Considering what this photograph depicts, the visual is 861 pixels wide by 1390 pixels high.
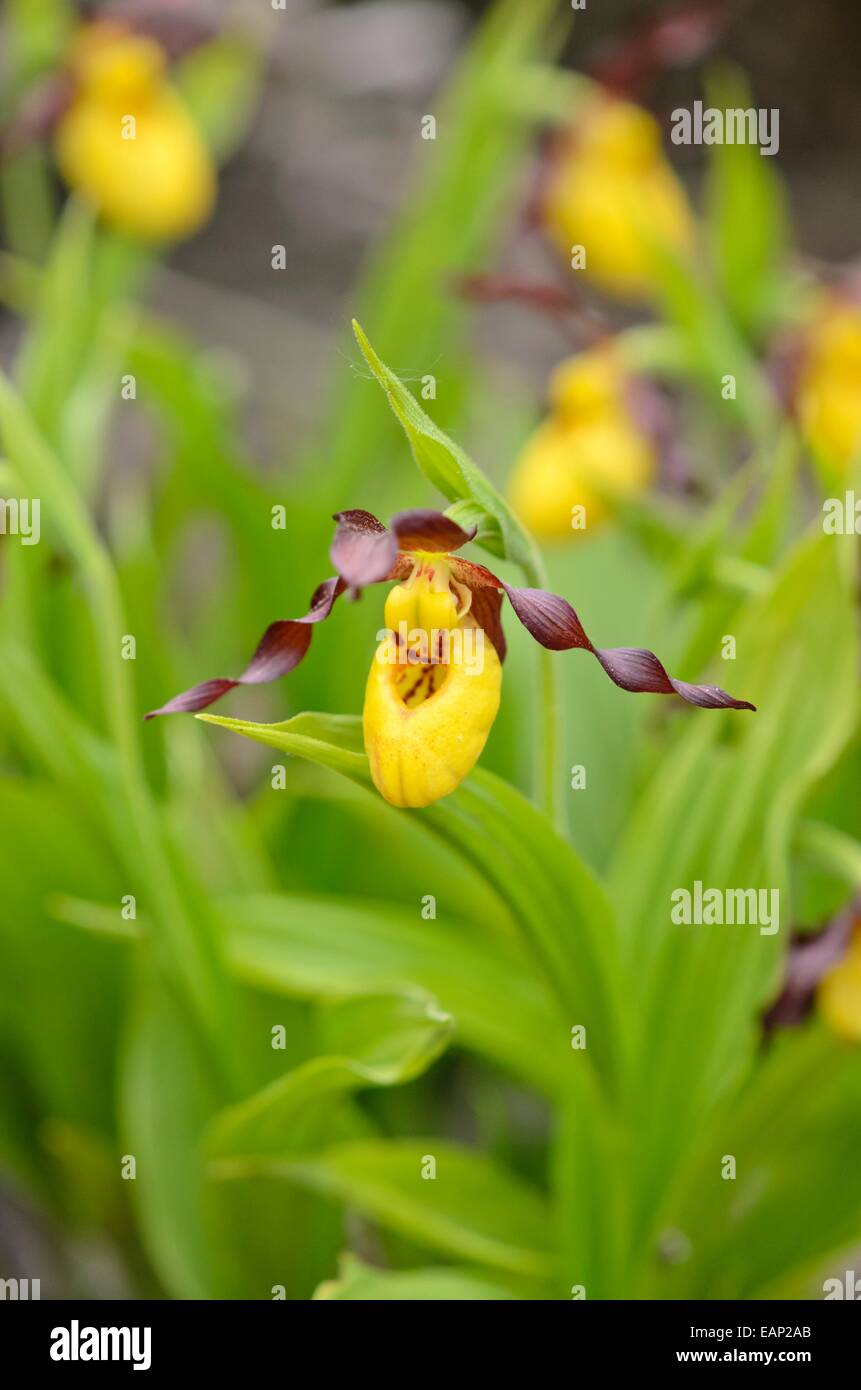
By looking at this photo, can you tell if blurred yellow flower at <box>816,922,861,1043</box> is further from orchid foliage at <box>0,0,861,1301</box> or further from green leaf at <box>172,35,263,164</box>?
green leaf at <box>172,35,263,164</box>

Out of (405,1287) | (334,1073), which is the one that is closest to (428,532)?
(334,1073)

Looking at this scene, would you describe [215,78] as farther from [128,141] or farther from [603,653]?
[603,653]

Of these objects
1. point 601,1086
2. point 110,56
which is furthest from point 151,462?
point 601,1086

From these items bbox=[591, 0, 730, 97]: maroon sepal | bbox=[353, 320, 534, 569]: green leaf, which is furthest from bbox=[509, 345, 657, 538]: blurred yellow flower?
bbox=[353, 320, 534, 569]: green leaf

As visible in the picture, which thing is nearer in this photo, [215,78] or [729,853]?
[729,853]
